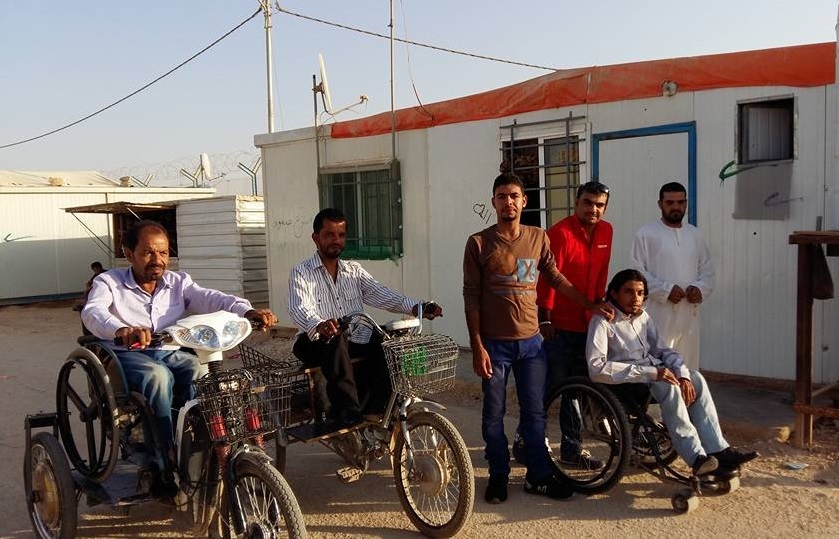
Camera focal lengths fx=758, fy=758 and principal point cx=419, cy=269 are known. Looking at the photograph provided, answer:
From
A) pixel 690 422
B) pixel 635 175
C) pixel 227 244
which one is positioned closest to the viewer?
pixel 690 422

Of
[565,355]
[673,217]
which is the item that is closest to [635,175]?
[673,217]

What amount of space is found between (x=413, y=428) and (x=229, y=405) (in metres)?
1.04

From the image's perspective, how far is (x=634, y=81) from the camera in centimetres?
711

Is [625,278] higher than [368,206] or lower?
lower

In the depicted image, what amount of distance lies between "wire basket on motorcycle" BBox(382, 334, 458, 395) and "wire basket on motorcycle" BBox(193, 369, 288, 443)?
71 cm

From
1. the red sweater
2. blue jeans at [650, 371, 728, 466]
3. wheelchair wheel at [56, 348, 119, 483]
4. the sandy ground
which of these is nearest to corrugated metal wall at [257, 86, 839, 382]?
the sandy ground

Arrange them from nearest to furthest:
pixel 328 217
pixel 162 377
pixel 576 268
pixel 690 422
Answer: pixel 162 377 → pixel 690 422 → pixel 328 217 → pixel 576 268

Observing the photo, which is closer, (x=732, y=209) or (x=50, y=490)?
(x=50, y=490)

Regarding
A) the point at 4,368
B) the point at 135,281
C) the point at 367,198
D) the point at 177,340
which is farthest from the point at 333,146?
the point at 177,340

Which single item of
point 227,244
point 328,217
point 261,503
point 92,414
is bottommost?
point 261,503

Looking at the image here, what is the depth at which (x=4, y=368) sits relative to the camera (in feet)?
32.4

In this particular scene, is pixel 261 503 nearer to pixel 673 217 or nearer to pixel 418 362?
pixel 418 362

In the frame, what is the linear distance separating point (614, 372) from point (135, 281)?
2.74m

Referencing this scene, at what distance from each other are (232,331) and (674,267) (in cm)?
290
